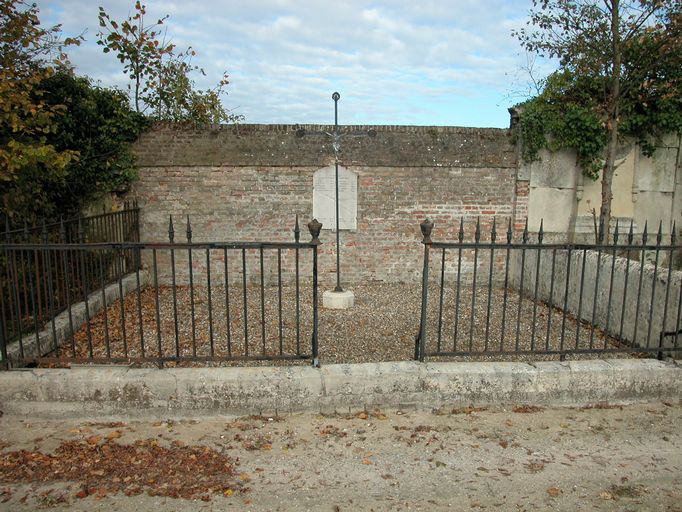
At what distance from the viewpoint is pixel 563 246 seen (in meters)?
4.00

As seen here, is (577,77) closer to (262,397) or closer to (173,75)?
(173,75)

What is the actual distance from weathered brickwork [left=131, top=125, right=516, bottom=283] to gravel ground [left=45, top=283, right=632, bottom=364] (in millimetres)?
1028

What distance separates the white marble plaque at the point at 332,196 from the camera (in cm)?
850

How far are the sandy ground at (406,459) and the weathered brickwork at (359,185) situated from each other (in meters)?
5.12

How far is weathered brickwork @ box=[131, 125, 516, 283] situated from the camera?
838 centimetres

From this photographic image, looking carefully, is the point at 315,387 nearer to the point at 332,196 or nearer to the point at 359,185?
the point at 332,196

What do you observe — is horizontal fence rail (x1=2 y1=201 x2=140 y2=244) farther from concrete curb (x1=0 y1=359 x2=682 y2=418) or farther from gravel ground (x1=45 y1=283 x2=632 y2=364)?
concrete curb (x1=0 y1=359 x2=682 y2=418)

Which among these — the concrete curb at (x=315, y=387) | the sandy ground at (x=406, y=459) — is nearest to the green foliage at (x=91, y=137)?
the concrete curb at (x=315, y=387)

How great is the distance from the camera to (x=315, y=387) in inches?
148

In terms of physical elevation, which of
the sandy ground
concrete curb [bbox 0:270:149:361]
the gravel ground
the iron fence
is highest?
the iron fence

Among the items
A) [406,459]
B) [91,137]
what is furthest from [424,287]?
[91,137]

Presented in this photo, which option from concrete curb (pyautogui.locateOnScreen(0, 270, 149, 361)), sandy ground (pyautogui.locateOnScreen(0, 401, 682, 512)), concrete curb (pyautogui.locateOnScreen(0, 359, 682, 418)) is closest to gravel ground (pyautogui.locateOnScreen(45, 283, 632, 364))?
concrete curb (pyautogui.locateOnScreen(0, 270, 149, 361))

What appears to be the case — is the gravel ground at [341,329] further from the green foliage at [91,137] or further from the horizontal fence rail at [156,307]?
the green foliage at [91,137]

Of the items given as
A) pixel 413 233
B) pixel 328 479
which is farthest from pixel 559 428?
pixel 413 233
